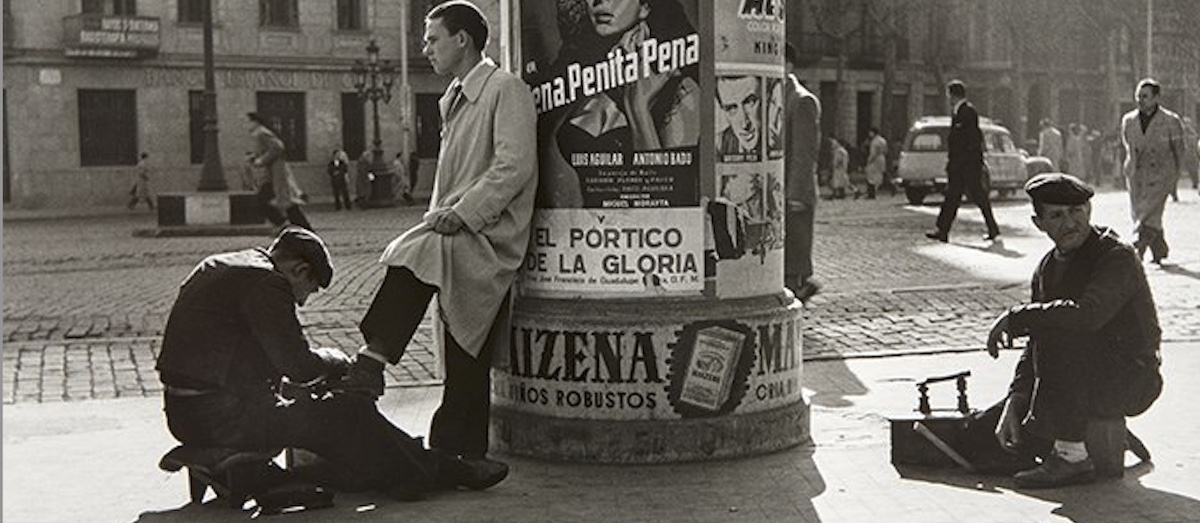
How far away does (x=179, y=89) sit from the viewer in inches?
1690

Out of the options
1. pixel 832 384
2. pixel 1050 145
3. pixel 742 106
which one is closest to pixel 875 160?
pixel 1050 145

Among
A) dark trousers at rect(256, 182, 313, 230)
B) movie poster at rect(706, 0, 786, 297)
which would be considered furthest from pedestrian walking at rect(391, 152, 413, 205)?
movie poster at rect(706, 0, 786, 297)

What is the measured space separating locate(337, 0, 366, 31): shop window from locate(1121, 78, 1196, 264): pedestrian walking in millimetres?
33047

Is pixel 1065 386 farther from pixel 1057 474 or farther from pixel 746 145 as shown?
pixel 746 145

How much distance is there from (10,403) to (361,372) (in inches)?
132

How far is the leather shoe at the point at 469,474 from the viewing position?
249 inches

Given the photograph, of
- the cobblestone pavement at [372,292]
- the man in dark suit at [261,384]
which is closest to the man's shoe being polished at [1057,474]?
the man in dark suit at [261,384]

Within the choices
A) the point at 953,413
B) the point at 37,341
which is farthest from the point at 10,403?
the point at 953,413

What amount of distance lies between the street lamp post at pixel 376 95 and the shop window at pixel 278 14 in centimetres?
200

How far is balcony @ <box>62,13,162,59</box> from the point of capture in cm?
4081

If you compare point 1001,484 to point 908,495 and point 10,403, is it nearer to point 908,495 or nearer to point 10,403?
point 908,495

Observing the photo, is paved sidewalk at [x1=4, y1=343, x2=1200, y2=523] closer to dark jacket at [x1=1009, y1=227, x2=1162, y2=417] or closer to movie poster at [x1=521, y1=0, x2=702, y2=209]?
dark jacket at [x1=1009, y1=227, x2=1162, y2=417]

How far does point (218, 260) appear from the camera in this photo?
6121mm

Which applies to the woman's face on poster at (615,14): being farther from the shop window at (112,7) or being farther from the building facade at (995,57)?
the building facade at (995,57)
